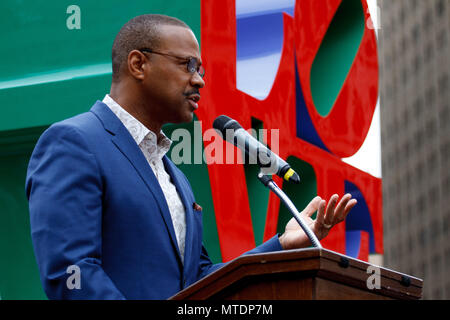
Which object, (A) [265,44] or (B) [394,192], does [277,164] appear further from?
(B) [394,192]

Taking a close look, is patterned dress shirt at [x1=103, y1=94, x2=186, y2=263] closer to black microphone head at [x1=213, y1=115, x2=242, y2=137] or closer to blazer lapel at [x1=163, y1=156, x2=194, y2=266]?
blazer lapel at [x1=163, y1=156, x2=194, y2=266]

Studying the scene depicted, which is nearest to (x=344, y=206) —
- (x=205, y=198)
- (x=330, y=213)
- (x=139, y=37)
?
(x=330, y=213)

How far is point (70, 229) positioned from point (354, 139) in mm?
6383

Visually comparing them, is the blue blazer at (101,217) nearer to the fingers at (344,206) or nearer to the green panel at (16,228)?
the fingers at (344,206)

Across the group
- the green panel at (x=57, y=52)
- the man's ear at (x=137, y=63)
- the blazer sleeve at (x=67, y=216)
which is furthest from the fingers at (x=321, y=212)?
the green panel at (x=57, y=52)

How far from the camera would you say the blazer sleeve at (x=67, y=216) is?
303 cm

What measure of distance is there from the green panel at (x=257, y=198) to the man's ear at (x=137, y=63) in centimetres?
312

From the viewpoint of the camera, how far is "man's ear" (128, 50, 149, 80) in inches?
154

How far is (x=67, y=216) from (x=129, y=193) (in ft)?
1.20

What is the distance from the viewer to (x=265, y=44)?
24.6ft

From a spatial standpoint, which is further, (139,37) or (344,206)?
(139,37)

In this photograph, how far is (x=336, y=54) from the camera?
955 centimetres

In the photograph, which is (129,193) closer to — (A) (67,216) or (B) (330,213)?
(A) (67,216)

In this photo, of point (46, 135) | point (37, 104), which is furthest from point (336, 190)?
point (46, 135)
